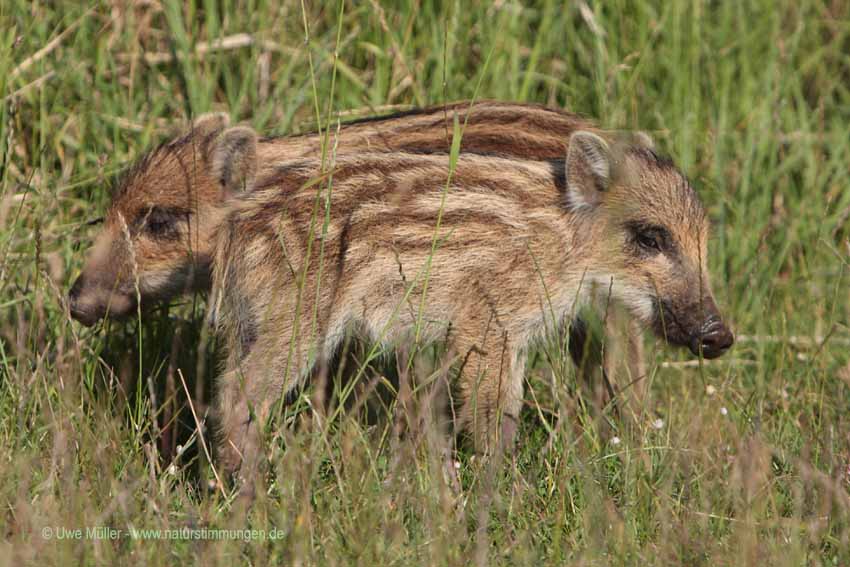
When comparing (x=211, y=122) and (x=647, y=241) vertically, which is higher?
(x=211, y=122)

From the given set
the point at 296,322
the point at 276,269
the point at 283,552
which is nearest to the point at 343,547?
the point at 283,552

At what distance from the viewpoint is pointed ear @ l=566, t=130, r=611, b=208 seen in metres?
4.83

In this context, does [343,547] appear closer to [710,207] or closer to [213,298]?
[213,298]

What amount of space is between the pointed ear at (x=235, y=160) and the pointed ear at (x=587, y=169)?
1.35m

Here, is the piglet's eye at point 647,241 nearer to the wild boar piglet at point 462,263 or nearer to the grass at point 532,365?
the wild boar piglet at point 462,263

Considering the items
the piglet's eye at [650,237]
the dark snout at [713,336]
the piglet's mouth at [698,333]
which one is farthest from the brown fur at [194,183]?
the dark snout at [713,336]

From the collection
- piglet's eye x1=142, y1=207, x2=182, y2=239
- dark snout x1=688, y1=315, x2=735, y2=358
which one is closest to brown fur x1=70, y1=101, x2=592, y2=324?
piglet's eye x1=142, y1=207, x2=182, y2=239

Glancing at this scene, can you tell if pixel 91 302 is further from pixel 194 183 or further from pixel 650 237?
pixel 650 237

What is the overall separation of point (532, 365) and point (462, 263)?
38.0 inches

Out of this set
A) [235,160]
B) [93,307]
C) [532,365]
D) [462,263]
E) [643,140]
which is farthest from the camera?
[532,365]

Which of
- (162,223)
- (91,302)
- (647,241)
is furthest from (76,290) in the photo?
(647,241)

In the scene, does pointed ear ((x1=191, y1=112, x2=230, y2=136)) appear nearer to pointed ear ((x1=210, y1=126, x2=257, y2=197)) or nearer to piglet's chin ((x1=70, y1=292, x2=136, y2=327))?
pointed ear ((x1=210, y1=126, x2=257, y2=197))

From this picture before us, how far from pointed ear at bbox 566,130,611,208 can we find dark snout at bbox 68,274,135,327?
1.77 meters

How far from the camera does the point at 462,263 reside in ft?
15.6
